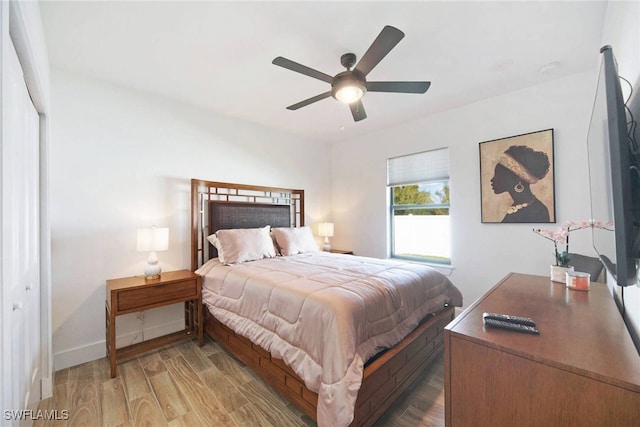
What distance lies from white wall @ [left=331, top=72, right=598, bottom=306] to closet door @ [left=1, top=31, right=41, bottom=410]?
147 inches

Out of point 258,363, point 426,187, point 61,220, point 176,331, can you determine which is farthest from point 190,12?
point 426,187

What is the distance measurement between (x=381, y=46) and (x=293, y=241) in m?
2.37

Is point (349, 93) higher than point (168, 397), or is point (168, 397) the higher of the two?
point (349, 93)

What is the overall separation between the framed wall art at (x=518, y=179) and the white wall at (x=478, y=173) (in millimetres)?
73

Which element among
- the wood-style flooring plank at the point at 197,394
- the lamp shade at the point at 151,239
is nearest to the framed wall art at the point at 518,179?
the wood-style flooring plank at the point at 197,394

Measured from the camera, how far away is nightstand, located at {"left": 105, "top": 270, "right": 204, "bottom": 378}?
2178 millimetres

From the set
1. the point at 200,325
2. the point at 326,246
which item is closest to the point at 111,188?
the point at 200,325

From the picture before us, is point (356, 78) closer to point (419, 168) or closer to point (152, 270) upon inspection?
point (419, 168)

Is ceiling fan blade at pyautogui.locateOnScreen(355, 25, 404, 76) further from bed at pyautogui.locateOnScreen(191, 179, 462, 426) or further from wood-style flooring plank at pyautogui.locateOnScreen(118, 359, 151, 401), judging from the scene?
wood-style flooring plank at pyautogui.locateOnScreen(118, 359, 151, 401)

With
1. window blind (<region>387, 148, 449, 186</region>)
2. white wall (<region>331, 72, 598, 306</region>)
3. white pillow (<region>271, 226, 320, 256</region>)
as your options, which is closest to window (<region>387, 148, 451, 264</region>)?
window blind (<region>387, 148, 449, 186</region>)

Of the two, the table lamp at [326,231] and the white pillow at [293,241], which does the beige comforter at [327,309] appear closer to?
the white pillow at [293,241]

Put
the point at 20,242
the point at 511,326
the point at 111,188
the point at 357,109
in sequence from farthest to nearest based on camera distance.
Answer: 1. the point at 111,188
2. the point at 357,109
3. the point at 20,242
4. the point at 511,326

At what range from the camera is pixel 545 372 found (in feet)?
2.83

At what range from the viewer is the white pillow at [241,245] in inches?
110
